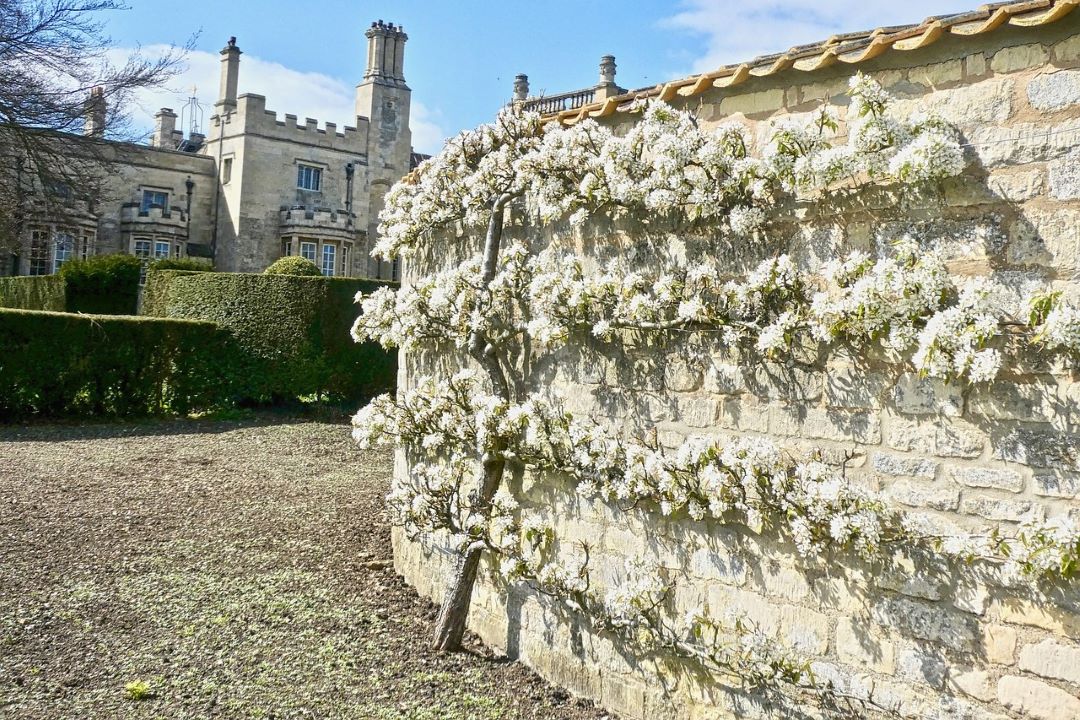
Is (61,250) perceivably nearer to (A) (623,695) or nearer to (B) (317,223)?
(B) (317,223)

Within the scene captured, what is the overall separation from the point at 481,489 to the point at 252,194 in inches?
1165

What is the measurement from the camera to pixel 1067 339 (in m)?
2.71

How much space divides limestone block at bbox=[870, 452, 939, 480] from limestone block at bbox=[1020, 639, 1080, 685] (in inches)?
25.0

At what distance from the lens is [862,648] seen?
10.5 feet

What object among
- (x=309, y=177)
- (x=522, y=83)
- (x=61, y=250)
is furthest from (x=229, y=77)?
(x=522, y=83)

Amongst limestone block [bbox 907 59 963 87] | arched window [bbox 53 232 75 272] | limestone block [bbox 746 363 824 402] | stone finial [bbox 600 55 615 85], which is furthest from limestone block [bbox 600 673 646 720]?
arched window [bbox 53 232 75 272]

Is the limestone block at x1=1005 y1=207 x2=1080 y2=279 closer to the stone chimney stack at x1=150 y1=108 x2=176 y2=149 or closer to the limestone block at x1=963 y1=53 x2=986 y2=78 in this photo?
the limestone block at x1=963 y1=53 x2=986 y2=78

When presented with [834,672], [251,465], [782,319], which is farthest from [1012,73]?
[251,465]

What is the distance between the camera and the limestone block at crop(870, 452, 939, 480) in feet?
10.1

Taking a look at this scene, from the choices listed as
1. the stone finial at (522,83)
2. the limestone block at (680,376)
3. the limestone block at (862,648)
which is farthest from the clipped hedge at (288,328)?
the stone finial at (522,83)

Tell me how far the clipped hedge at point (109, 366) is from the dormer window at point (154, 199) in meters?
21.0

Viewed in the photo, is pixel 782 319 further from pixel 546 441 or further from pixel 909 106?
pixel 546 441

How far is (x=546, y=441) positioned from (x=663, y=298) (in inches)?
38.0

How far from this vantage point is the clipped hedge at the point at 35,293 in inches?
811
